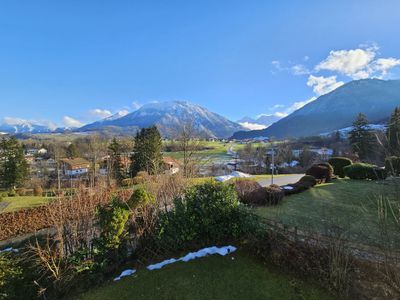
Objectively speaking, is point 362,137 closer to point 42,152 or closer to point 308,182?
point 308,182

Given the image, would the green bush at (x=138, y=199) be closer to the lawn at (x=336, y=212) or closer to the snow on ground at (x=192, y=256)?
the snow on ground at (x=192, y=256)

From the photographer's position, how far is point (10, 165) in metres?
27.6

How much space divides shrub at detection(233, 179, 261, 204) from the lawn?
1.04m

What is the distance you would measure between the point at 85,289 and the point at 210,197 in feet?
12.1

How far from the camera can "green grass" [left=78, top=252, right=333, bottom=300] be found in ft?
15.0

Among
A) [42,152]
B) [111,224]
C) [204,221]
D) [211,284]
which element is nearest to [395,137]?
[211,284]

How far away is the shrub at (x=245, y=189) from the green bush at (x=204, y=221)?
13.9ft

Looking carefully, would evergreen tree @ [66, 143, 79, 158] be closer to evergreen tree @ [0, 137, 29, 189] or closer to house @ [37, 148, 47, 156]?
house @ [37, 148, 47, 156]

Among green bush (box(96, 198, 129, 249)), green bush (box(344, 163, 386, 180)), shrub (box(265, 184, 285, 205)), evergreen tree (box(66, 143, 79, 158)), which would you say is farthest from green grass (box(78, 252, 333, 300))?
evergreen tree (box(66, 143, 79, 158))

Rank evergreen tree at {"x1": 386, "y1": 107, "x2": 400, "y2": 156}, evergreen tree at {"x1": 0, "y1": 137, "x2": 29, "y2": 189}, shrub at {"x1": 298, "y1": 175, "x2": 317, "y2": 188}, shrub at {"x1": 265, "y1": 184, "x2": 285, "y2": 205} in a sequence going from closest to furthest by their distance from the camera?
evergreen tree at {"x1": 386, "y1": 107, "x2": 400, "y2": 156} → shrub at {"x1": 265, "y1": 184, "x2": 285, "y2": 205} → shrub at {"x1": 298, "y1": 175, "x2": 317, "y2": 188} → evergreen tree at {"x1": 0, "y1": 137, "x2": 29, "y2": 189}

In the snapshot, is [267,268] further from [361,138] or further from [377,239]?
[361,138]

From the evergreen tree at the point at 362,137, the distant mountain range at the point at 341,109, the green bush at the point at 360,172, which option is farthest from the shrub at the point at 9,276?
the distant mountain range at the point at 341,109

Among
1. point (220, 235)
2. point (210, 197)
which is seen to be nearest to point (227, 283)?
point (220, 235)

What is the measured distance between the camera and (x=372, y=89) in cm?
16650
